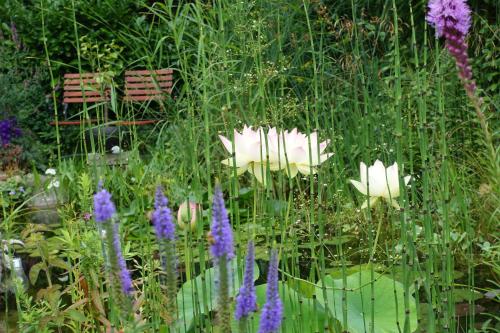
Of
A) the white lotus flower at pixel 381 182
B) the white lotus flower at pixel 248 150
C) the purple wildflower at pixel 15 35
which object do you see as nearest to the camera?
the white lotus flower at pixel 248 150

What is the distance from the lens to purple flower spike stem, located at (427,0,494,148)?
0.91m

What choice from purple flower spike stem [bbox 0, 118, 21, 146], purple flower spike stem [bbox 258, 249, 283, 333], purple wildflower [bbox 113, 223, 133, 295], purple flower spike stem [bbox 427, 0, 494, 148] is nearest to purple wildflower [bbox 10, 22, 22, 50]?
purple flower spike stem [bbox 0, 118, 21, 146]

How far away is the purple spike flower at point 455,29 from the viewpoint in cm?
92

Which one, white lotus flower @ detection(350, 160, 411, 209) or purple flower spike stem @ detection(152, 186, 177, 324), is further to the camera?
white lotus flower @ detection(350, 160, 411, 209)

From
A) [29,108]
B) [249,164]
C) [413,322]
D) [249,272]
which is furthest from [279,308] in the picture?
[29,108]

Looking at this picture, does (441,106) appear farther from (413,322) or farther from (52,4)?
(52,4)

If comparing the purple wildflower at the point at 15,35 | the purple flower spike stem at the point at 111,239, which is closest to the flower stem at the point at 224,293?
the purple flower spike stem at the point at 111,239

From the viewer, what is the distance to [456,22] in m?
1.10

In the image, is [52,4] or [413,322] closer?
[413,322]

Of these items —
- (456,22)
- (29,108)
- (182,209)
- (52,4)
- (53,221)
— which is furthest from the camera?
(52,4)

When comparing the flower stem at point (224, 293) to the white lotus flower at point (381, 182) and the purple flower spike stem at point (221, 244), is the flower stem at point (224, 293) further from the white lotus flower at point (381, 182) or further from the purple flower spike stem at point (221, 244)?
the white lotus flower at point (381, 182)

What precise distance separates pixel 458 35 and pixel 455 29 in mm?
28

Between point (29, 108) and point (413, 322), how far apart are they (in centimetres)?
446

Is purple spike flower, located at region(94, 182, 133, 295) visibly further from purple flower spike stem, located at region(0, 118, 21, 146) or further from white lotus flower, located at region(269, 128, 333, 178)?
purple flower spike stem, located at region(0, 118, 21, 146)
